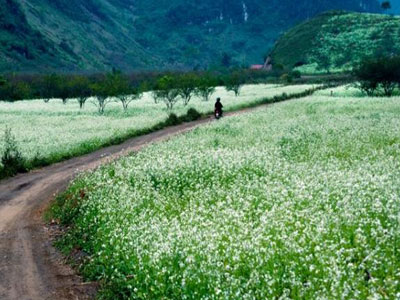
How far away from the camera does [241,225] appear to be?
12203 mm

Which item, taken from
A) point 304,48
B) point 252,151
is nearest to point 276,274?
point 252,151

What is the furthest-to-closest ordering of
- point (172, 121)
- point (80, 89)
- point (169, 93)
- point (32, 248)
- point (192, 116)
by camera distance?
point (80, 89)
point (169, 93)
point (192, 116)
point (172, 121)
point (32, 248)

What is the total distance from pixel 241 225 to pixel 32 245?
6.99 meters

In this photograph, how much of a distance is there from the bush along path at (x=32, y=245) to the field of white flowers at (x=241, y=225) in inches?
25.4

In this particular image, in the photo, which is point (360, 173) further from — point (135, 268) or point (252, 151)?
point (135, 268)

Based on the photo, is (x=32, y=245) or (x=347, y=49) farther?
(x=347, y=49)

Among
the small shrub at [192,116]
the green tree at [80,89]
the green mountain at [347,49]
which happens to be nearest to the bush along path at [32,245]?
the small shrub at [192,116]

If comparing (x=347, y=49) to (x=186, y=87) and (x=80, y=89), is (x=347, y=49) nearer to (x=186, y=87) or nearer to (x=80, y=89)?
(x=186, y=87)

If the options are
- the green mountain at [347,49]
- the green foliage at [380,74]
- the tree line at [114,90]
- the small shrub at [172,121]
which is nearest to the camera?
the small shrub at [172,121]

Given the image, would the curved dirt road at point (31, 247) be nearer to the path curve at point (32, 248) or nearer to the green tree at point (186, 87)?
the path curve at point (32, 248)

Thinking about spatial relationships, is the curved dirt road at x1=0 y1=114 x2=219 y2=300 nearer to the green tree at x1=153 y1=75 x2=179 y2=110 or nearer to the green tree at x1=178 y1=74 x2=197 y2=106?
the green tree at x1=153 y1=75 x2=179 y2=110

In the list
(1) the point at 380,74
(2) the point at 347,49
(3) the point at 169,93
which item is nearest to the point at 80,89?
(3) the point at 169,93

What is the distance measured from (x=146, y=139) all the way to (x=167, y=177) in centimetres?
2017

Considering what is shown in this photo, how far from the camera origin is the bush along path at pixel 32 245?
1182cm
